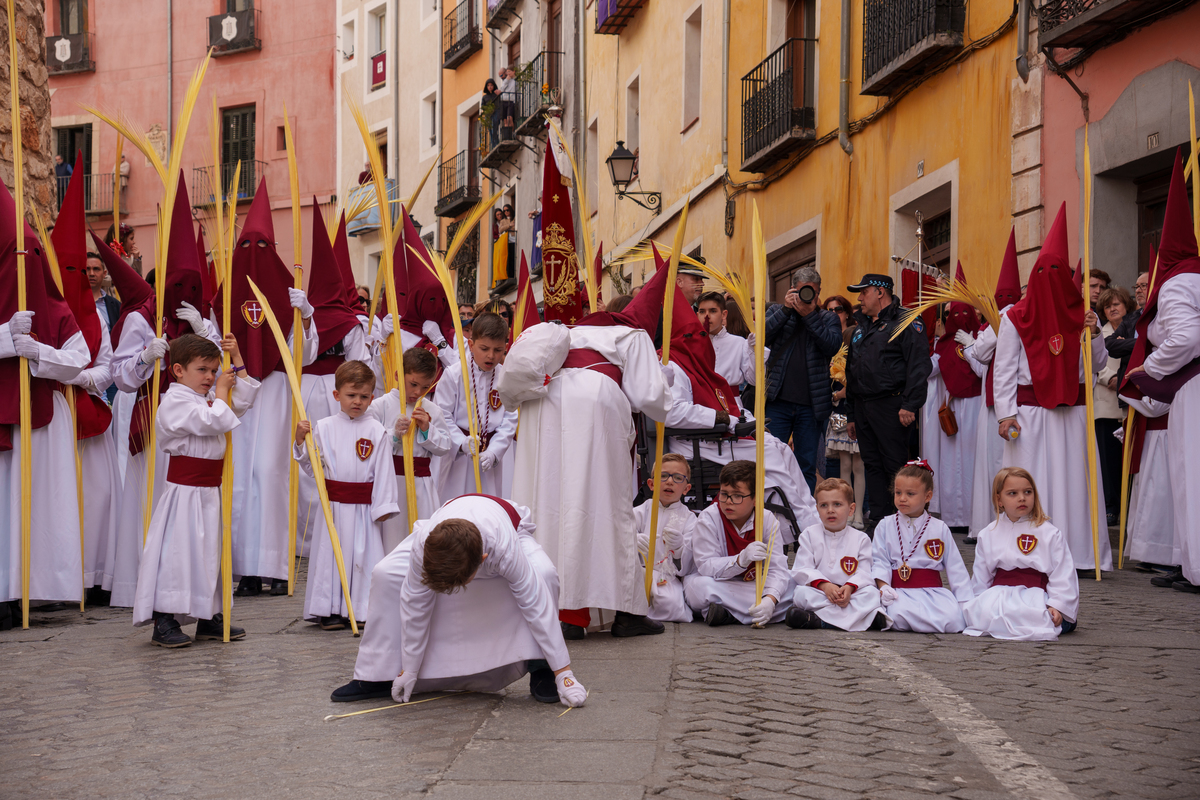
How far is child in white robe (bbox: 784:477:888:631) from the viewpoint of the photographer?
6.68 meters

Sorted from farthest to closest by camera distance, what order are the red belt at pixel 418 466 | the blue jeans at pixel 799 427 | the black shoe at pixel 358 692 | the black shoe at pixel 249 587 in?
the blue jeans at pixel 799 427 → the black shoe at pixel 249 587 → the red belt at pixel 418 466 → the black shoe at pixel 358 692

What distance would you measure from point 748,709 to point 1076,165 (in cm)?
782

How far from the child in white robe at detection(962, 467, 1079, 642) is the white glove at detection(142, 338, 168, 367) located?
446 centimetres

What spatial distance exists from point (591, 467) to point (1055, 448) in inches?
148

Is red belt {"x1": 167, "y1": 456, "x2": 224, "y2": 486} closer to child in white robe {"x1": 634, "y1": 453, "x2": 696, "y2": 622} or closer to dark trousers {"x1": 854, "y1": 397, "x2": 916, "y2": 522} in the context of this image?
child in white robe {"x1": 634, "y1": 453, "x2": 696, "y2": 622}

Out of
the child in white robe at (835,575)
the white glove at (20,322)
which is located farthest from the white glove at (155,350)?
the child in white robe at (835,575)

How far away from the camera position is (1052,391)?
8.76 m

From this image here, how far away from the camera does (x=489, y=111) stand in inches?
1125

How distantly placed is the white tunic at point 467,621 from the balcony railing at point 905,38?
9.19 metres

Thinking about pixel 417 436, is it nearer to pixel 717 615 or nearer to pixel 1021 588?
pixel 717 615

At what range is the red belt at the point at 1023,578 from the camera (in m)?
6.57

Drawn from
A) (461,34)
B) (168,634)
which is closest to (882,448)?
(168,634)

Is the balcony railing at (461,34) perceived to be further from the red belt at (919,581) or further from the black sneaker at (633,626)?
the black sneaker at (633,626)

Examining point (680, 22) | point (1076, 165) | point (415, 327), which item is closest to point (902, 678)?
point (415, 327)
